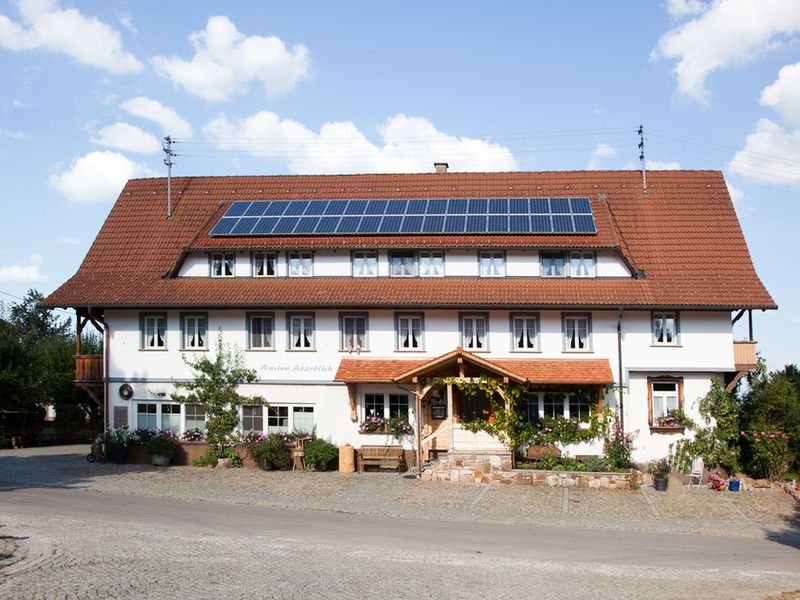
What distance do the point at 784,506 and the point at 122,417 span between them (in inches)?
825

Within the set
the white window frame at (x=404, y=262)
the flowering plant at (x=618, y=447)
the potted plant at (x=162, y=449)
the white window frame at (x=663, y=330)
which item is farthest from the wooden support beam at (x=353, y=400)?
the white window frame at (x=663, y=330)

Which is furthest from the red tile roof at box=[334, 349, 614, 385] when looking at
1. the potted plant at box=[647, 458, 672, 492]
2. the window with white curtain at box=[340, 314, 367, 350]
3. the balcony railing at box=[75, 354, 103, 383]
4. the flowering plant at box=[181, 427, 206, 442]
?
the balcony railing at box=[75, 354, 103, 383]

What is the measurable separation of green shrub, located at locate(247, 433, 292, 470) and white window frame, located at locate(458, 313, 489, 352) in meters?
6.68

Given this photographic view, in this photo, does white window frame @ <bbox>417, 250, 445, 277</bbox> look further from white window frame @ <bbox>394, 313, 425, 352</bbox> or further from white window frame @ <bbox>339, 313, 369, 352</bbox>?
white window frame @ <bbox>339, 313, 369, 352</bbox>

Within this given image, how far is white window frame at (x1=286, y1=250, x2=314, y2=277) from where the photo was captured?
3127cm

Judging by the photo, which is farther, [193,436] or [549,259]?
[549,259]

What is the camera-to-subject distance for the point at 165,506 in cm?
2127

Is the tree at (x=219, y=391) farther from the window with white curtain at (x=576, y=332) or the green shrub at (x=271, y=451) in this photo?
the window with white curtain at (x=576, y=332)

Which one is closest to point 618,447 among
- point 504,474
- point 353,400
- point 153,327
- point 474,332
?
point 504,474

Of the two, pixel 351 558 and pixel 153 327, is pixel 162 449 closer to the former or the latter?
pixel 153 327

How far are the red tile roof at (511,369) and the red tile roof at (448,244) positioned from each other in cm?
193

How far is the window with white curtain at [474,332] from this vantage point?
1160 inches

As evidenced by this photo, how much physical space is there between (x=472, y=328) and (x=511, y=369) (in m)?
2.26

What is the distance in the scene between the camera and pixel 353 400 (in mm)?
29031
